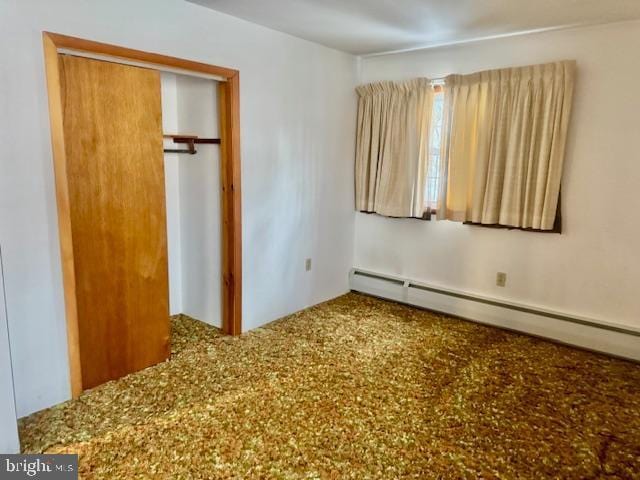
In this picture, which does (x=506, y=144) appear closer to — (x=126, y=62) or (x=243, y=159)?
(x=243, y=159)

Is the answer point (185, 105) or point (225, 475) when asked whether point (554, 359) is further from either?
point (185, 105)

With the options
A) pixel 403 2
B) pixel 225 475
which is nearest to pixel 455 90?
pixel 403 2

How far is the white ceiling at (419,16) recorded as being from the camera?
2703mm

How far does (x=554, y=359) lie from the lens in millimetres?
3104

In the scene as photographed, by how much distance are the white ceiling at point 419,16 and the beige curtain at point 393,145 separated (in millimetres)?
512

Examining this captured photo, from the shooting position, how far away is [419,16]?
2961 millimetres

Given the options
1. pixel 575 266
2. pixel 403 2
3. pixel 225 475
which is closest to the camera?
pixel 225 475

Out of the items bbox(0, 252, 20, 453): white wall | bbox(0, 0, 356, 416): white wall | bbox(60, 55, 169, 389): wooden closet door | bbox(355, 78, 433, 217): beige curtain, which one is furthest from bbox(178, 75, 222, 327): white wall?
bbox(0, 252, 20, 453): white wall

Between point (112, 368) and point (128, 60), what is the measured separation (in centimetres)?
189

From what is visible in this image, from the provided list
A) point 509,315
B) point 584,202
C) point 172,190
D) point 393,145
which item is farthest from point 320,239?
point 584,202

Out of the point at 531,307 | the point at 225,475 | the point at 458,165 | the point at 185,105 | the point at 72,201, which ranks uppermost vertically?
the point at 185,105

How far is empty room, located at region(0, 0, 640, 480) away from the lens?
216 cm

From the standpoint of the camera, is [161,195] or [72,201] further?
[161,195]

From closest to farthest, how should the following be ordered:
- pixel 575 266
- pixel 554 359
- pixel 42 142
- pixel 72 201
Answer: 1. pixel 42 142
2. pixel 72 201
3. pixel 554 359
4. pixel 575 266
